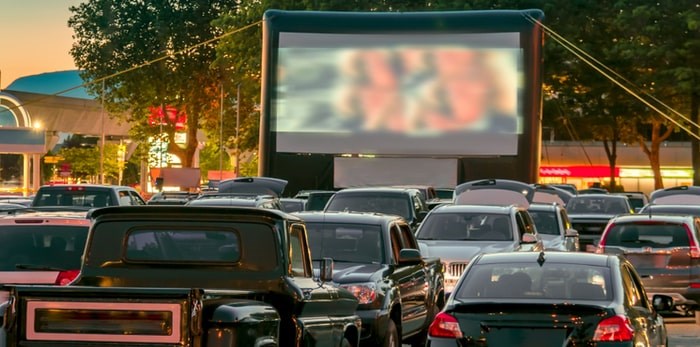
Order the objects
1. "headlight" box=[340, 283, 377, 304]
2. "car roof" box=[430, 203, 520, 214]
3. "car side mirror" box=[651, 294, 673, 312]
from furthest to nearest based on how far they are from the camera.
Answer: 1. "car roof" box=[430, 203, 520, 214]
2. "headlight" box=[340, 283, 377, 304]
3. "car side mirror" box=[651, 294, 673, 312]

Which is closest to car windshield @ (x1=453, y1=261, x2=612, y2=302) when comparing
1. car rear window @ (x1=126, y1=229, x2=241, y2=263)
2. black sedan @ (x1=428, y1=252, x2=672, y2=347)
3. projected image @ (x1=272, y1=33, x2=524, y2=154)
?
black sedan @ (x1=428, y1=252, x2=672, y2=347)

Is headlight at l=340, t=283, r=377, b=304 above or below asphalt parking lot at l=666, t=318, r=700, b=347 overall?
above

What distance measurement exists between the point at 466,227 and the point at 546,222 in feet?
19.3

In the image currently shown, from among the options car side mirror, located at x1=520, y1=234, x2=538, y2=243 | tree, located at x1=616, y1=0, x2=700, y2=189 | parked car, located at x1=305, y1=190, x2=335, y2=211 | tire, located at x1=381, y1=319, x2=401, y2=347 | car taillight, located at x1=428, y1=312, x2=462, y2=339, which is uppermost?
tree, located at x1=616, y1=0, x2=700, y2=189

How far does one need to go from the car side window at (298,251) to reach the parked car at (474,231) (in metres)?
11.2

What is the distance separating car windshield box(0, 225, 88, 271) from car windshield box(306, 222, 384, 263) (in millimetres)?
2514

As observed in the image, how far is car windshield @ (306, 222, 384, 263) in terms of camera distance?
1694cm

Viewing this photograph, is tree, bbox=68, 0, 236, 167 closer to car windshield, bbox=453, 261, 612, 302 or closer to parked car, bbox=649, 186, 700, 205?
parked car, bbox=649, 186, 700, 205

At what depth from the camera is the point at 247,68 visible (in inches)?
2773

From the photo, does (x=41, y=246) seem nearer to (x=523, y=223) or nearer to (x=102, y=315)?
(x=102, y=315)

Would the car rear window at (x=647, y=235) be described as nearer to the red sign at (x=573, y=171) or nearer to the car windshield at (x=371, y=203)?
the car windshield at (x=371, y=203)

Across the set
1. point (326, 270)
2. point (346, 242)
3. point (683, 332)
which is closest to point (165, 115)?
point (683, 332)

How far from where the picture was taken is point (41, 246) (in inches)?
613

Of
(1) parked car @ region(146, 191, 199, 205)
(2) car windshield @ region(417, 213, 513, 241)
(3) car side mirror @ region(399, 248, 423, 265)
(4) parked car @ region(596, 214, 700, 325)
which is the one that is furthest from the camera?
(1) parked car @ region(146, 191, 199, 205)
